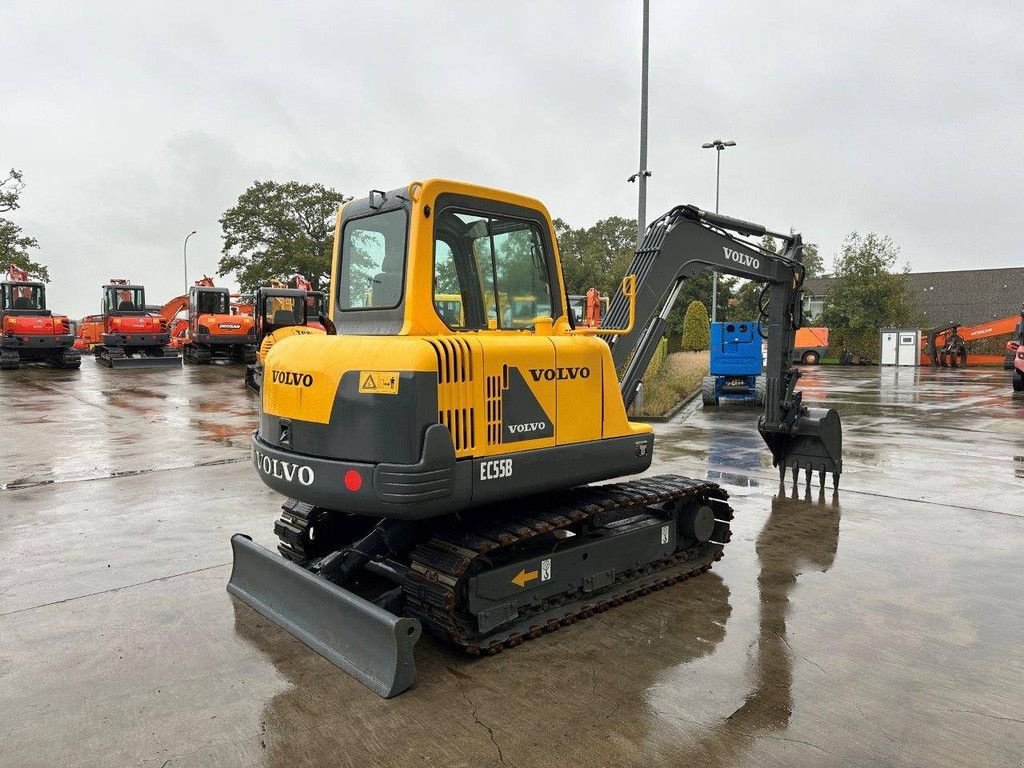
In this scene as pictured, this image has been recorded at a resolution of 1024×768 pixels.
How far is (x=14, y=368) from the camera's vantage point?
27703 mm

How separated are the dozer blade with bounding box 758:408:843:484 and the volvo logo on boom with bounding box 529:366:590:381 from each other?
459cm

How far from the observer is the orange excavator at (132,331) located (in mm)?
29375

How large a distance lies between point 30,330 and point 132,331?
352cm

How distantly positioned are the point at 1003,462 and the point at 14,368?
102 feet

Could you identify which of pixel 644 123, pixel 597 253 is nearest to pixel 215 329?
pixel 644 123

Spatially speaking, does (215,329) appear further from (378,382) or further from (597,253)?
(597,253)

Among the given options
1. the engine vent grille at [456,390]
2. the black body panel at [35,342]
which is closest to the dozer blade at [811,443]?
the engine vent grille at [456,390]

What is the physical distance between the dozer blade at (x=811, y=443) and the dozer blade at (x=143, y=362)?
86.5 ft

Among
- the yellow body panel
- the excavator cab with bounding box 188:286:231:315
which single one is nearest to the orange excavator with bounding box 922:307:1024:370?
the excavator cab with bounding box 188:286:231:315

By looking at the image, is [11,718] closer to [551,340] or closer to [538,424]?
[538,424]

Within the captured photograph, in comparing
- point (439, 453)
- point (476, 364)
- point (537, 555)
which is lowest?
point (537, 555)

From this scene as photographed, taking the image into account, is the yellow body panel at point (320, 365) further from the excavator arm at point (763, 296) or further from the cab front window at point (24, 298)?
the cab front window at point (24, 298)

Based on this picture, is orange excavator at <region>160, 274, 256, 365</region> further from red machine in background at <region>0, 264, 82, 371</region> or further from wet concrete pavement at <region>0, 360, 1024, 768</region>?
wet concrete pavement at <region>0, 360, 1024, 768</region>

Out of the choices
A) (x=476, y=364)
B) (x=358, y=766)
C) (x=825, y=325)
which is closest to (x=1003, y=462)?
(x=476, y=364)
